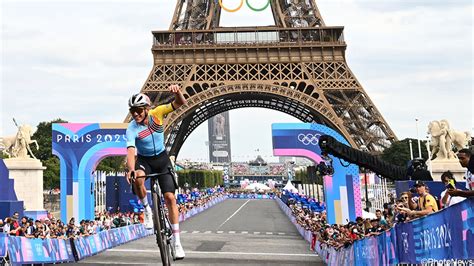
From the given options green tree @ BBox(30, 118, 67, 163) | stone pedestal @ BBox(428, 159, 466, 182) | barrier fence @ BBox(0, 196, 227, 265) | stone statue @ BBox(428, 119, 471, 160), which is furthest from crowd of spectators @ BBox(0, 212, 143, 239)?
green tree @ BBox(30, 118, 67, 163)

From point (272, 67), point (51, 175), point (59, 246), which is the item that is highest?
point (272, 67)

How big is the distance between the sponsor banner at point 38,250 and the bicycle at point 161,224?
27.2 feet

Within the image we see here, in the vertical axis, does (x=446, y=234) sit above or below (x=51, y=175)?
below

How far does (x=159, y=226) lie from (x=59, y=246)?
1185 centimetres

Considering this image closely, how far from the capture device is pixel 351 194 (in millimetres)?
21953

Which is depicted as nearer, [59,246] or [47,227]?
[59,246]

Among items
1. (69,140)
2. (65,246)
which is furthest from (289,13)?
(65,246)

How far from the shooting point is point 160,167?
6059 mm

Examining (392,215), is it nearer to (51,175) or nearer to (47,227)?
(47,227)

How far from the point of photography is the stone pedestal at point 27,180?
28.4 m

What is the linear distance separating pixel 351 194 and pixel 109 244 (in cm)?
984

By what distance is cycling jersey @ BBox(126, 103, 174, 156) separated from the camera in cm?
590

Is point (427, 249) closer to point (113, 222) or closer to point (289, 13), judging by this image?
point (113, 222)


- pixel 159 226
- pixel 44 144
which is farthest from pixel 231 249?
pixel 44 144
